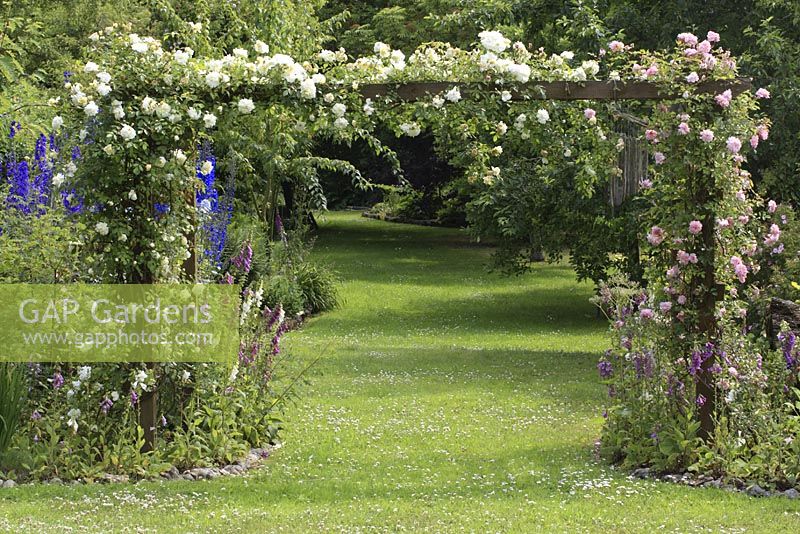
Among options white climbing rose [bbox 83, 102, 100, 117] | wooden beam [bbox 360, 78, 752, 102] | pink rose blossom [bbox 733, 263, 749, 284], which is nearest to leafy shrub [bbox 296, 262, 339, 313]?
wooden beam [bbox 360, 78, 752, 102]

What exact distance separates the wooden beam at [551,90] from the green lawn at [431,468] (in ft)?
7.88

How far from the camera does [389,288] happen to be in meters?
19.3

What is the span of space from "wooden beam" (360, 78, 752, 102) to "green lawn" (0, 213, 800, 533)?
7.88 feet

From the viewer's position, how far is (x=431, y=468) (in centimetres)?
689

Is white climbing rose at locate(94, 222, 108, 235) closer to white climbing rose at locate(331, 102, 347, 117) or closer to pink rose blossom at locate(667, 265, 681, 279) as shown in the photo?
white climbing rose at locate(331, 102, 347, 117)

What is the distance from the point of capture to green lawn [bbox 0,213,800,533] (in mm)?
5473

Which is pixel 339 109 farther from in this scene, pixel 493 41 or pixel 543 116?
pixel 543 116

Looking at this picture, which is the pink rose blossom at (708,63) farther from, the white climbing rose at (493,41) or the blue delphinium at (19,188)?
the blue delphinium at (19,188)

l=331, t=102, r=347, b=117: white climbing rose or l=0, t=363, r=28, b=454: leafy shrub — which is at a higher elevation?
l=331, t=102, r=347, b=117: white climbing rose

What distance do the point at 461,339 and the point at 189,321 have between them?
8.00 meters

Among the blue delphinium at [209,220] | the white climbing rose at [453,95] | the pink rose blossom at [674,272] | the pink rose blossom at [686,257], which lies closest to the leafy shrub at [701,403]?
the pink rose blossom at [674,272]

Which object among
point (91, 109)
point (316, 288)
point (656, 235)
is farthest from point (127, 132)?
point (316, 288)

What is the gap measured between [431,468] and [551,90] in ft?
8.44

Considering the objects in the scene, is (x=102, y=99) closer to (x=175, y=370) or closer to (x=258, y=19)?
(x=175, y=370)
